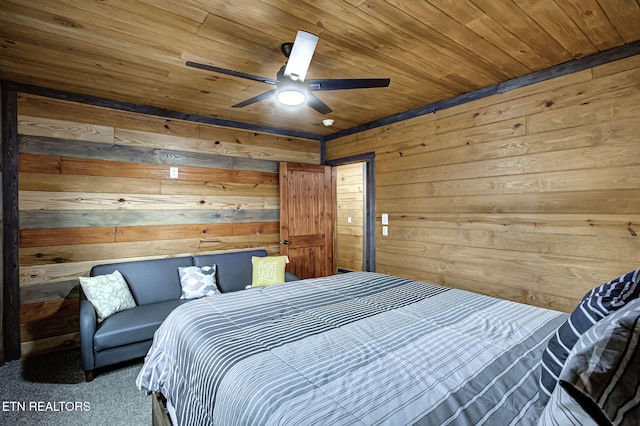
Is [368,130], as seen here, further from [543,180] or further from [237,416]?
[237,416]

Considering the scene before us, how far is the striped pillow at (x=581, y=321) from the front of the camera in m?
0.90

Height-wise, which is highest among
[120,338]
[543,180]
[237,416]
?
[543,180]

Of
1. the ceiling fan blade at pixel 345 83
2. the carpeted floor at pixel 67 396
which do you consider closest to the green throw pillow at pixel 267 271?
the carpeted floor at pixel 67 396

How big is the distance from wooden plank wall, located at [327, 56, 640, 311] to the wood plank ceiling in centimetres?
35

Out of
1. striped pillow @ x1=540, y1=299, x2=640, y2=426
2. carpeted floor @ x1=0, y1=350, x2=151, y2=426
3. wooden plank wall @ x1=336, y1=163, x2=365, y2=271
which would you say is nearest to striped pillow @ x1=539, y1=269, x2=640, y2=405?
striped pillow @ x1=540, y1=299, x2=640, y2=426

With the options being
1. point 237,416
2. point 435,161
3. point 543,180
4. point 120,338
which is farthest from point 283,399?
point 435,161

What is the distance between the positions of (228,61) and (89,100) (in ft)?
5.87

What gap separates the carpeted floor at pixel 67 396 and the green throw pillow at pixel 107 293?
0.50 meters

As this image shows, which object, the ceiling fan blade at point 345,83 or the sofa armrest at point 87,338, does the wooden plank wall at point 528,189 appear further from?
the sofa armrest at point 87,338

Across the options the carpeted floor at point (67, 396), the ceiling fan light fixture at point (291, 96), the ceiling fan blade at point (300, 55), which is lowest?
the carpeted floor at point (67, 396)

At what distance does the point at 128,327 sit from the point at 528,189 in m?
3.61

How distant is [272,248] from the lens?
442cm

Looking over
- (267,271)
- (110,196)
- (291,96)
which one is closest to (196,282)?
(267,271)

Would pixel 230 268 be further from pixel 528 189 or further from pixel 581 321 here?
pixel 581 321
